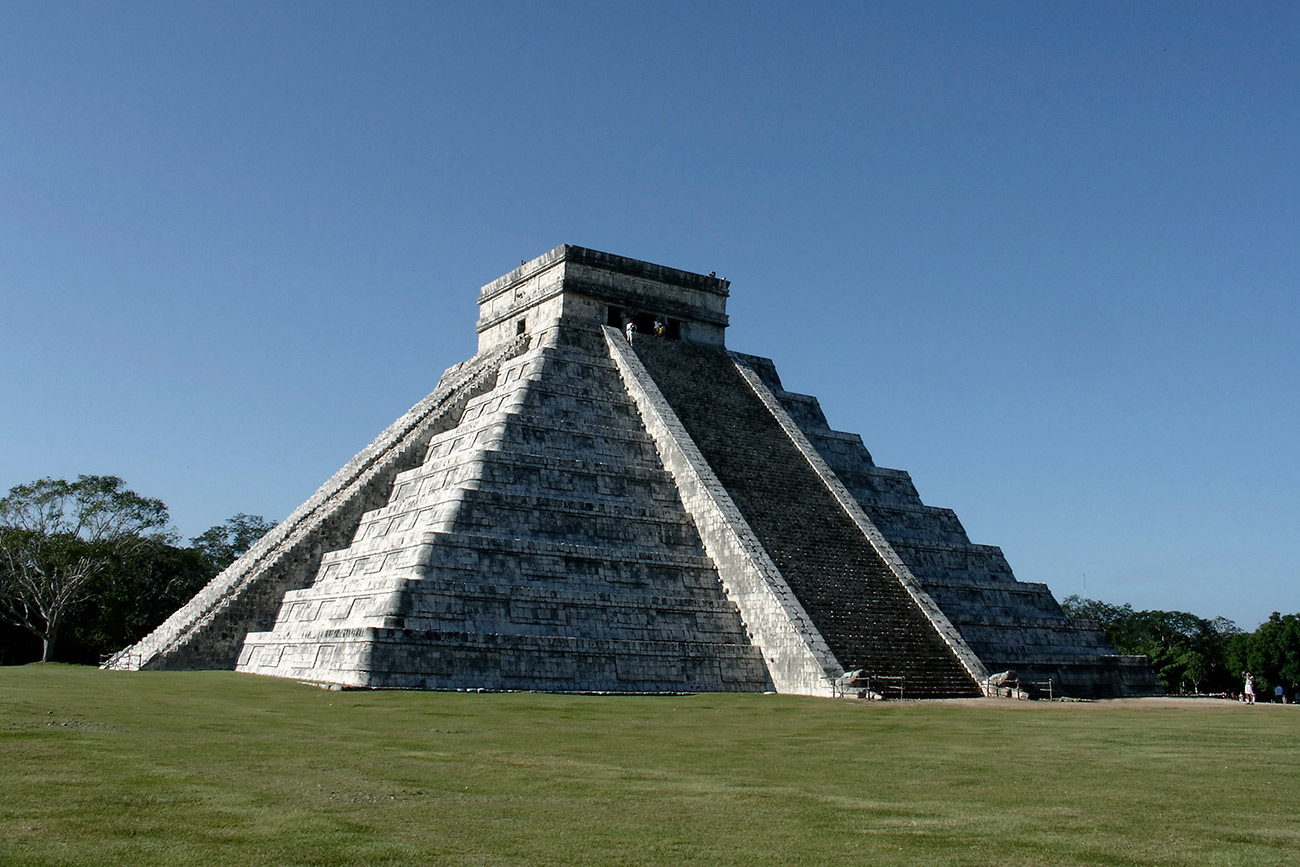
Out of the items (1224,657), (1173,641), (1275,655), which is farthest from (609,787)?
(1173,641)

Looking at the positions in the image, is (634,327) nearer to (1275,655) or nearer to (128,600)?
(128,600)

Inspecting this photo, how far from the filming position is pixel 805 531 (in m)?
25.5

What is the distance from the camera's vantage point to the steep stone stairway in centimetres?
2244

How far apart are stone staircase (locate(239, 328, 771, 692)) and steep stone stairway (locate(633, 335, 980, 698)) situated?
5.33 feet

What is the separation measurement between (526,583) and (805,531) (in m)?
6.93

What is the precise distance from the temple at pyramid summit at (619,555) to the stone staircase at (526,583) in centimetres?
5

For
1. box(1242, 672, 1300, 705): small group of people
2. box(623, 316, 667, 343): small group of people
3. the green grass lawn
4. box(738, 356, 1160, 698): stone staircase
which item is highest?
box(623, 316, 667, 343): small group of people

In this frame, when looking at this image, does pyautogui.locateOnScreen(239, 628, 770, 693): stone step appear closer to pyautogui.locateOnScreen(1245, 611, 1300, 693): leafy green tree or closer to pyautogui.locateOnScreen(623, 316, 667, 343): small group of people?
pyautogui.locateOnScreen(623, 316, 667, 343): small group of people

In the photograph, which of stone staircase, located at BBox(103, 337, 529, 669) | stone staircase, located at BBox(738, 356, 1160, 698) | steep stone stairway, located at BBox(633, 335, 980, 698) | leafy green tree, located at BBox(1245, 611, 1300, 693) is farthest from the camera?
leafy green tree, located at BBox(1245, 611, 1300, 693)

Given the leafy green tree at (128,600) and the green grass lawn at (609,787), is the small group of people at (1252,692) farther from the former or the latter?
the leafy green tree at (128,600)

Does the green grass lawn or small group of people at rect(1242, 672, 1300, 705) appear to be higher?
small group of people at rect(1242, 672, 1300, 705)

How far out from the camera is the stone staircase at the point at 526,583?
20.2m

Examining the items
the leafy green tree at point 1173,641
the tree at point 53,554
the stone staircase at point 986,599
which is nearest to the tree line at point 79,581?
the tree at point 53,554

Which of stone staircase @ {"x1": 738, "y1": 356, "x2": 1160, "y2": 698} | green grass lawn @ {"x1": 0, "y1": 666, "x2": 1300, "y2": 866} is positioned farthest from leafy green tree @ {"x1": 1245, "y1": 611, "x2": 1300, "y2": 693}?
green grass lawn @ {"x1": 0, "y1": 666, "x2": 1300, "y2": 866}
